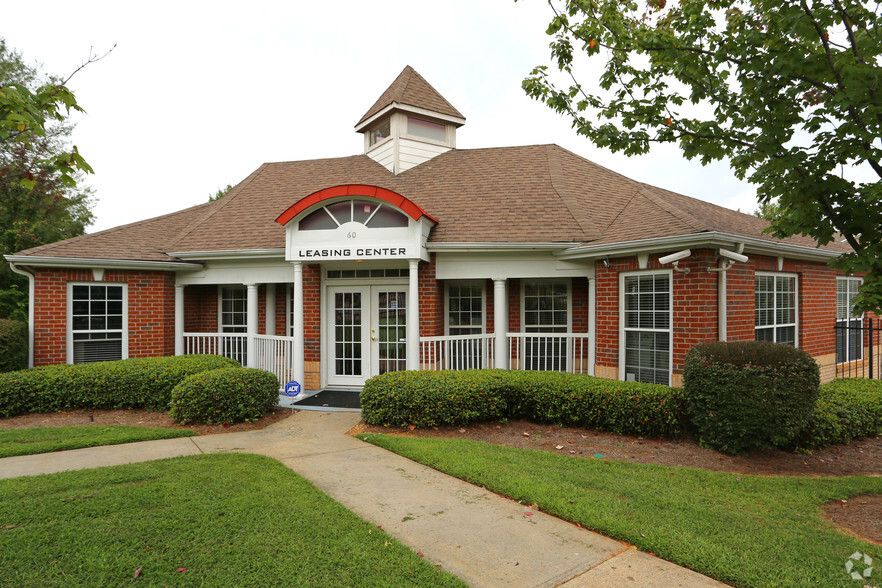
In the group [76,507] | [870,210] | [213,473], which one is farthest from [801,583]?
[76,507]

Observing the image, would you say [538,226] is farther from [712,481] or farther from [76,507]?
[76,507]

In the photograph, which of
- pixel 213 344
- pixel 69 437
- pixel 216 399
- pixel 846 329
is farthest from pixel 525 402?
pixel 846 329

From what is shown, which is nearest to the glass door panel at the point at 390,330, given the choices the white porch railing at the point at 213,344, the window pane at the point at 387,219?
the window pane at the point at 387,219

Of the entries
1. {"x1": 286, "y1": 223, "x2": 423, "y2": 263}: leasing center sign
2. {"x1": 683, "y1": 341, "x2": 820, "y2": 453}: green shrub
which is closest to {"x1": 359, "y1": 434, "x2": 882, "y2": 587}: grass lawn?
{"x1": 683, "y1": 341, "x2": 820, "y2": 453}: green shrub

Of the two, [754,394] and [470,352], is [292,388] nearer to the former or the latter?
[470,352]

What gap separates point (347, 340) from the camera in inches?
435

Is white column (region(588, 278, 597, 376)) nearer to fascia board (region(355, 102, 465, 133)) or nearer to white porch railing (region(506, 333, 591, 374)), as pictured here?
white porch railing (region(506, 333, 591, 374))

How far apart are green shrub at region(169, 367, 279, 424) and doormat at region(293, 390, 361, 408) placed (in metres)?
1.32

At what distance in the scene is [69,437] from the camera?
671 centimetres

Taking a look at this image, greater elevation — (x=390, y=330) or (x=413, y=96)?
(x=413, y=96)

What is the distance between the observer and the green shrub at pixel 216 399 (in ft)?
24.9

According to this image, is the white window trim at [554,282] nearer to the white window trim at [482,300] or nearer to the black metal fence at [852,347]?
the white window trim at [482,300]

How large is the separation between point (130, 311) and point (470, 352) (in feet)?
24.8

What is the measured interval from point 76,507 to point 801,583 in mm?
5439
